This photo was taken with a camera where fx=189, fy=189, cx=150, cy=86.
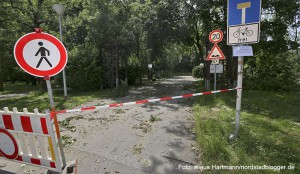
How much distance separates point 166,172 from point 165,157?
0.46 metres

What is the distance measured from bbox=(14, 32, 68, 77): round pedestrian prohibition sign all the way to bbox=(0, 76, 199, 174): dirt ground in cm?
168

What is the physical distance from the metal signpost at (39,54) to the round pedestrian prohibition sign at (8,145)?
1.14m

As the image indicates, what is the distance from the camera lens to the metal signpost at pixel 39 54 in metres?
2.59

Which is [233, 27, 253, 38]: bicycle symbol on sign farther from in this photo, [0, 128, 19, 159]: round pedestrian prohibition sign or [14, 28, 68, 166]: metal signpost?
[0, 128, 19, 159]: round pedestrian prohibition sign

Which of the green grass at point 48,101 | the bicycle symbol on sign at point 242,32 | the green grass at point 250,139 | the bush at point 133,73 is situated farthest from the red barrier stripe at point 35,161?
the bush at point 133,73

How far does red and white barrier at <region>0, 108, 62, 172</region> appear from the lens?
2.70 m

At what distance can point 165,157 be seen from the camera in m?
3.40

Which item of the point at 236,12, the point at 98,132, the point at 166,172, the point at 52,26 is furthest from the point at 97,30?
the point at 166,172

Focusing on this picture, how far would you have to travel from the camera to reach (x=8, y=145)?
9.88 ft

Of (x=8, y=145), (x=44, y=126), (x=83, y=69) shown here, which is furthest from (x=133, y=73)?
(x=44, y=126)

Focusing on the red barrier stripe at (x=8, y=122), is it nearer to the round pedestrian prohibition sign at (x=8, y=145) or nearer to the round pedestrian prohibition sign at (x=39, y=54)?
the round pedestrian prohibition sign at (x=8, y=145)

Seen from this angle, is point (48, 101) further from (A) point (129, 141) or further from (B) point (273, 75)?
(B) point (273, 75)

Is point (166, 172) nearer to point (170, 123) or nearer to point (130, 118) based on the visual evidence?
point (170, 123)

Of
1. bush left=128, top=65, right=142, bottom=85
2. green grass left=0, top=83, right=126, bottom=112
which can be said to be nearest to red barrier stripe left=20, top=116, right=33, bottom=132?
green grass left=0, top=83, right=126, bottom=112
